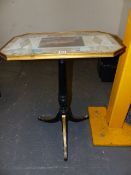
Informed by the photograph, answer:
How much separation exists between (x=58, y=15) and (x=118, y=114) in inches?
69.3

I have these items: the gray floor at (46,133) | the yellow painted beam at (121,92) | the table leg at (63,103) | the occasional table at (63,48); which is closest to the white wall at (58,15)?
the gray floor at (46,133)

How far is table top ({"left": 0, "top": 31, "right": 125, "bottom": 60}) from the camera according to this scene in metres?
Result: 0.97

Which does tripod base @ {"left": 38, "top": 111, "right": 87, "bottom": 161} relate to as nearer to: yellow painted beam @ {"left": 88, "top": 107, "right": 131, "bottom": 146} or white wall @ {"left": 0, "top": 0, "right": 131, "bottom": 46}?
yellow painted beam @ {"left": 88, "top": 107, "right": 131, "bottom": 146}

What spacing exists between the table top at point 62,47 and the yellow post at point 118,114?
0.51 feet

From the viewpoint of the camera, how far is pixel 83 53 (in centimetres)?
97

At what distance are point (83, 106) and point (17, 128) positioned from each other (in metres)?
0.69

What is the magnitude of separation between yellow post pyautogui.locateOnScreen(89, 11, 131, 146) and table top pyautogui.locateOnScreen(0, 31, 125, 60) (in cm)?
16

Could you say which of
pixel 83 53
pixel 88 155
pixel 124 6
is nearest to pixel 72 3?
pixel 124 6

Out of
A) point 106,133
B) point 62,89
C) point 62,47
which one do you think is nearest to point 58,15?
point 62,89

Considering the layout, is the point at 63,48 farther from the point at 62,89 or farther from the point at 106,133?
the point at 106,133

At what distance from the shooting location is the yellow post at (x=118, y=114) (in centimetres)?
120

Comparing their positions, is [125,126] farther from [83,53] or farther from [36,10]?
[36,10]

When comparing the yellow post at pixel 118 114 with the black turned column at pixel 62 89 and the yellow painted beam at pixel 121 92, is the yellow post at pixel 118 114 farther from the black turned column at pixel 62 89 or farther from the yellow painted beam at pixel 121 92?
the black turned column at pixel 62 89

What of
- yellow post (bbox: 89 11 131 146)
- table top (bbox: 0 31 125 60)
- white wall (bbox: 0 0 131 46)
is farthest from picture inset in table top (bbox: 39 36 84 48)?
white wall (bbox: 0 0 131 46)
